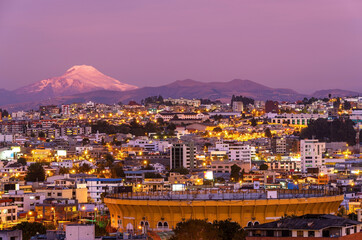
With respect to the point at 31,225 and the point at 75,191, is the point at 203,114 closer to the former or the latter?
the point at 75,191

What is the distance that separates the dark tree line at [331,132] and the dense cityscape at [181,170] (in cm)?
15

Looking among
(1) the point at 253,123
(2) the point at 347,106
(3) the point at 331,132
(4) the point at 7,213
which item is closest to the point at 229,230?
(4) the point at 7,213

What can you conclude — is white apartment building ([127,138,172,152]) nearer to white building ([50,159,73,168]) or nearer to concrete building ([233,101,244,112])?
white building ([50,159,73,168])

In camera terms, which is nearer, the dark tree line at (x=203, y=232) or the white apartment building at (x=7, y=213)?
the dark tree line at (x=203, y=232)

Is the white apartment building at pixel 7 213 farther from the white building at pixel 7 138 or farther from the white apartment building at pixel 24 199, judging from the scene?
the white building at pixel 7 138

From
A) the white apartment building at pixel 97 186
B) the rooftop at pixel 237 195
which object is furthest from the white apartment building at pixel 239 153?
the rooftop at pixel 237 195

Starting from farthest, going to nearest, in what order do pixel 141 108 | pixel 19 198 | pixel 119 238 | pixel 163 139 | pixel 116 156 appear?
pixel 141 108
pixel 163 139
pixel 116 156
pixel 19 198
pixel 119 238

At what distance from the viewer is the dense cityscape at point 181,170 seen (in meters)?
34.8

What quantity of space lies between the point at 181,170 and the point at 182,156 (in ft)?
26.8

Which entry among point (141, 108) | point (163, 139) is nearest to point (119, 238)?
point (163, 139)

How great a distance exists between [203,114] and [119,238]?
13656 centimetres

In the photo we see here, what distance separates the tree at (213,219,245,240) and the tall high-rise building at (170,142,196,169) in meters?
59.9

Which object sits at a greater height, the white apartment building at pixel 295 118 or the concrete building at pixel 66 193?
the white apartment building at pixel 295 118

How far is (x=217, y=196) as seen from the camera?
38.6 m
